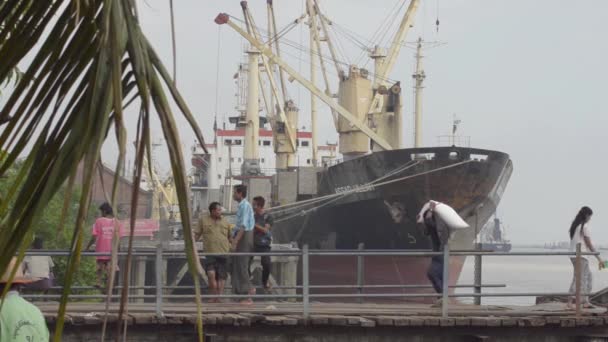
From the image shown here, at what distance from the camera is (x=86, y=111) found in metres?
2.18

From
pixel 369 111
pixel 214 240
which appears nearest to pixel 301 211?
pixel 369 111

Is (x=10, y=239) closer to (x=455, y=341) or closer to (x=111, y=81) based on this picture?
(x=111, y=81)

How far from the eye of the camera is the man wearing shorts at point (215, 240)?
49.4ft

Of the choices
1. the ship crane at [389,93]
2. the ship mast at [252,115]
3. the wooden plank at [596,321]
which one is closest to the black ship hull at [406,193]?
the ship crane at [389,93]

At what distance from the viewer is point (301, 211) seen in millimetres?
50438

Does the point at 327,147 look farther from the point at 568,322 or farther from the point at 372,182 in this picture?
the point at 568,322

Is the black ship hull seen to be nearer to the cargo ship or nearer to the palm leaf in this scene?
the cargo ship

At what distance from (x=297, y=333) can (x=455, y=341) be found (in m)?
1.65

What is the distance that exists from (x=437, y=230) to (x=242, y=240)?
245 centimetres

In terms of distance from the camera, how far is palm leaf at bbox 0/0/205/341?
84.4 inches

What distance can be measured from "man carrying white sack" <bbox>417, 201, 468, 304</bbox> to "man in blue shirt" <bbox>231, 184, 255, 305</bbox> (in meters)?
2.16

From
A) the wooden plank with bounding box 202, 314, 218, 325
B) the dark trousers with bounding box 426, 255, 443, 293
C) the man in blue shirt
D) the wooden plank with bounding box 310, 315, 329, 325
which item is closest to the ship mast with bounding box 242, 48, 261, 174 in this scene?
the man in blue shirt

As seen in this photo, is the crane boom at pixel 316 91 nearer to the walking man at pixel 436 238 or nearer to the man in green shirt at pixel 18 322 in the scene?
the walking man at pixel 436 238

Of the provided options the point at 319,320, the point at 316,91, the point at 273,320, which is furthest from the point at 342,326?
the point at 316,91
